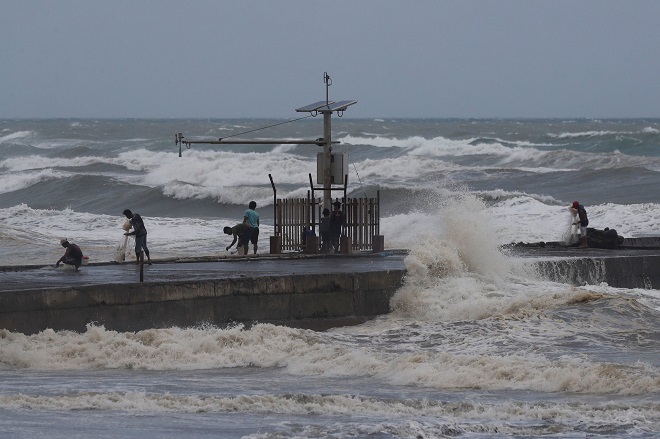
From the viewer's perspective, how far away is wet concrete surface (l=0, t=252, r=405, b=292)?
1852 centimetres

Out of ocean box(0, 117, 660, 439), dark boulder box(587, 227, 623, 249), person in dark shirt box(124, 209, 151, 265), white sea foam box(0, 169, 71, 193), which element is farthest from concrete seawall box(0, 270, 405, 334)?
white sea foam box(0, 169, 71, 193)

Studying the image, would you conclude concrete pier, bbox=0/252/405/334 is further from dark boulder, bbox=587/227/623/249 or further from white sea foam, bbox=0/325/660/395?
dark boulder, bbox=587/227/623/249

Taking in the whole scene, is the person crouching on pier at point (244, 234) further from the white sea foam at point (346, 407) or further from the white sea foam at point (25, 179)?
the white sea foam at point (25, 179)

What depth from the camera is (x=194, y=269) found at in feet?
68.3

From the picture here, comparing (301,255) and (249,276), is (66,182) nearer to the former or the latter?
(301,255)

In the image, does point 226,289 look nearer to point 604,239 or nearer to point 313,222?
point 313,222

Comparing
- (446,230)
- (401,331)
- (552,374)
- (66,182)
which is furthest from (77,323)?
(66,182)

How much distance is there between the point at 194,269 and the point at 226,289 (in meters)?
2.71

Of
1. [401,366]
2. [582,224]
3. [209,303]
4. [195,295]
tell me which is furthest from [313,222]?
[401,366]

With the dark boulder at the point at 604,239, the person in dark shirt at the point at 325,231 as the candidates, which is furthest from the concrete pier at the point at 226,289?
the dark boulder at the point at 604,239

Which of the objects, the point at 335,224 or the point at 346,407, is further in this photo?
the point at 335,224

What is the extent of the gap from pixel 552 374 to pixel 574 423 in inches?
82.6

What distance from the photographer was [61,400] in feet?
43.5

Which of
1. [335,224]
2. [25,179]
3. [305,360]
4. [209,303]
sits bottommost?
[305,360]
